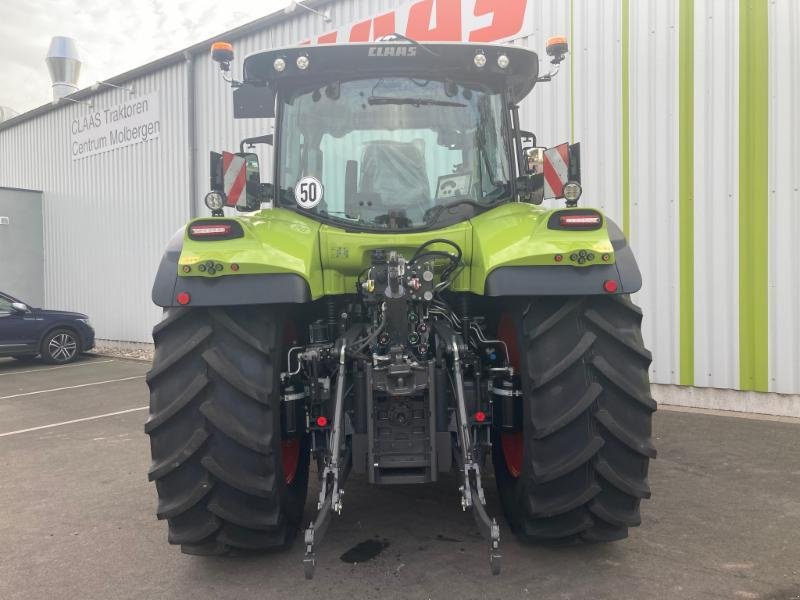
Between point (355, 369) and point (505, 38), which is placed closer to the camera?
point (355, 369)

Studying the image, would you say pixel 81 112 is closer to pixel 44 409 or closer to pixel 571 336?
pixel 44 409

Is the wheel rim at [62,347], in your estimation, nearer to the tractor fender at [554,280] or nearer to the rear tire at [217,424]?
the rear tire at [217,424]

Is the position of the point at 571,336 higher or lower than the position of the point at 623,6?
lower

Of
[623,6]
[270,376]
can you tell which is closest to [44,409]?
[270,376]

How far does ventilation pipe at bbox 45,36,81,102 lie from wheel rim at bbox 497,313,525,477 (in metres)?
16.4

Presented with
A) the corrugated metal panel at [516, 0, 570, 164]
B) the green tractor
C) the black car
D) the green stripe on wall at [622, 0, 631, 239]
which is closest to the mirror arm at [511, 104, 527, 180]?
the green tractor

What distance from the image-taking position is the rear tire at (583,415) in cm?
279

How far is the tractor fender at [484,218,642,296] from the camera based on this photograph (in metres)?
2.76

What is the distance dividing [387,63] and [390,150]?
0.45m

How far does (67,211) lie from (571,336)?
14.9 meters

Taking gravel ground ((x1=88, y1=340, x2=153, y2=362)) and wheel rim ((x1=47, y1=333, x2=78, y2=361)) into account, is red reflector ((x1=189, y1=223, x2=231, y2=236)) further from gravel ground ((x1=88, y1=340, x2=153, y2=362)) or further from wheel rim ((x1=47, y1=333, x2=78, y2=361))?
wheel rim ((x1=47, y1=333, x2=78, y2=361))

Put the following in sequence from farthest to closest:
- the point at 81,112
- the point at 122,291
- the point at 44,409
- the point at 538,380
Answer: the point at 81,112
the point at 122,291
the point at 44,409
the point at 538,380

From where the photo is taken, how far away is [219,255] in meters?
2.83

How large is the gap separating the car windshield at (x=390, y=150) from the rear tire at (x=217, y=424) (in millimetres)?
890
